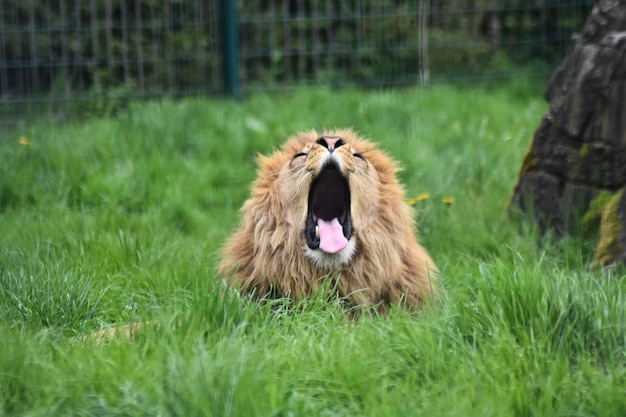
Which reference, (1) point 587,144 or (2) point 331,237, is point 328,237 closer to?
(2) point 331,237

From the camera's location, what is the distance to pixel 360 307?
13.6 feet

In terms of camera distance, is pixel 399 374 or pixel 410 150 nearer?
pixel 399 374

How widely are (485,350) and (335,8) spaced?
250 inches

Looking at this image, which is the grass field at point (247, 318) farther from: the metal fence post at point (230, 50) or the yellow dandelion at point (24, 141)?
the metal fence post at point (230, 50)

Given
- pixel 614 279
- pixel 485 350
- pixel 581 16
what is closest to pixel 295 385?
pixel 485 350

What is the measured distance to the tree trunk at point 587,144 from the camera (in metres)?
5.05

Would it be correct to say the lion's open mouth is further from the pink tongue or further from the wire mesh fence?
the wire mesh fence

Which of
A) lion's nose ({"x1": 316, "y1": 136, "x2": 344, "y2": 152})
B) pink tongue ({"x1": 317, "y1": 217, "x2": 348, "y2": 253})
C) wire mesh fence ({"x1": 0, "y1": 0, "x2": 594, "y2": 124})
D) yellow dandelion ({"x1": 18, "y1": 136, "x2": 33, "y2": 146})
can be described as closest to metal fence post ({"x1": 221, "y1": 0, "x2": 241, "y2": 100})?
wire mesh fence ({"x1": 0, "y1": 0, "x2": 594, "y2": 124})

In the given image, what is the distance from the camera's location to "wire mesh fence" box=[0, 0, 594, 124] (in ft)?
28.2

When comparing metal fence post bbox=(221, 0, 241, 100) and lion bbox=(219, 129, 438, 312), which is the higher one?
metal fence post bbox=(221, 0, 241, 100)

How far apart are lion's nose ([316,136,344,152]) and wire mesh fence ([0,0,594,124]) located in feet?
14.9

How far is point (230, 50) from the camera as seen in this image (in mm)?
8859

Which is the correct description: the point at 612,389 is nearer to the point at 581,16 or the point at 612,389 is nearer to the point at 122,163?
the point at 122,163

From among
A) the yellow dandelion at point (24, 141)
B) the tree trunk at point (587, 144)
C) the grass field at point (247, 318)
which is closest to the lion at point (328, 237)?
the grass field at point (247, 318)
